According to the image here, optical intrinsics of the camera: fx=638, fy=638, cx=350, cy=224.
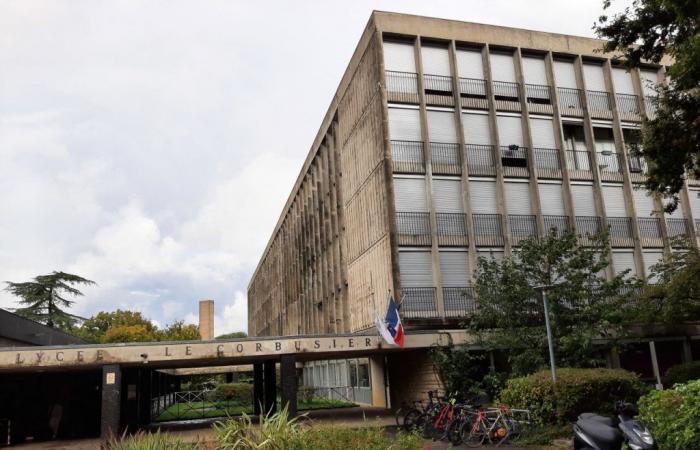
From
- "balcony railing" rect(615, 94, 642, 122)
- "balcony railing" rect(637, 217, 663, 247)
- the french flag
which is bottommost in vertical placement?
the french flag

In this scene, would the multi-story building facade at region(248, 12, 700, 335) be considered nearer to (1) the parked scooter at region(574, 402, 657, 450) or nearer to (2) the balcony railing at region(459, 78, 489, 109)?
(2) the balcony railing at region(459, 78, 489, 109)

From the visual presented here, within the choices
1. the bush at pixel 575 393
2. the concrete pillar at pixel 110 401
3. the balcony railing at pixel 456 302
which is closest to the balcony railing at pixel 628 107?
the balcony railing at pixel 456 302

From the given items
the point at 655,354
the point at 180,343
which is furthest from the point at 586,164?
the point at 180,343

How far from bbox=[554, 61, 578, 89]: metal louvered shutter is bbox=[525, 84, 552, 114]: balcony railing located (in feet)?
2.95

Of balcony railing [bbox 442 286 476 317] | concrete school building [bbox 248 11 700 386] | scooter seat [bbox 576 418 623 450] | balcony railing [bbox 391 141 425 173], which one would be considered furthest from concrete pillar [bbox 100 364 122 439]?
scooter seat [bbox 576 418 623 450]

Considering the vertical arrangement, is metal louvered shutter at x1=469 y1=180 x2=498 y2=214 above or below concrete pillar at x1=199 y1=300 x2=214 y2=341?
below

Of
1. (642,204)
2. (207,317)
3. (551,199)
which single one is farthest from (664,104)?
(207,317)

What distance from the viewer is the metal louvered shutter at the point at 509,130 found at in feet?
98.2

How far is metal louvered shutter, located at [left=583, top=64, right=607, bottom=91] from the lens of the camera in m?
32.2

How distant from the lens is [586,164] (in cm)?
3111

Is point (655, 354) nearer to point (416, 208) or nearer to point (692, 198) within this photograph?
point (692, 198)

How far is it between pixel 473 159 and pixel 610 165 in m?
7.62

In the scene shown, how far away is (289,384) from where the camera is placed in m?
22.2

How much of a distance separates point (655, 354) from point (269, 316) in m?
47.9
